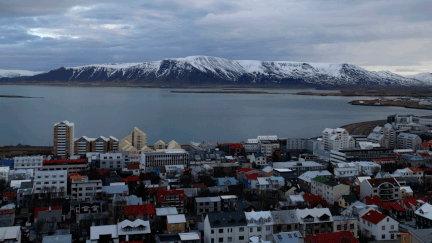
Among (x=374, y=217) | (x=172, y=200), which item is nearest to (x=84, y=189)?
(x=172, y=200)

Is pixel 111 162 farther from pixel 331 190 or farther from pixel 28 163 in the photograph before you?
pixel 331 190

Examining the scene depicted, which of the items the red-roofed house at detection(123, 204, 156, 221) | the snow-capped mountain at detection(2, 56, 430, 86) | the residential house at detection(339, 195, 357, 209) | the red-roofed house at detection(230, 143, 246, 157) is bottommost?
the red-roofed house at detection(230, 143, 246, 157)

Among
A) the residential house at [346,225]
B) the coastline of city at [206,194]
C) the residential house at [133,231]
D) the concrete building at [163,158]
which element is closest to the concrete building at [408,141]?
the coastline of city at [206,194]

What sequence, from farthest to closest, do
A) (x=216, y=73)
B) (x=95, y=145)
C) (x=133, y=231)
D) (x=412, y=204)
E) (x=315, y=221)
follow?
(x=216, y=73)
(x=95, y=145)
(x=412, y=204)
(x=315, y=221)
(x=133, y=231)

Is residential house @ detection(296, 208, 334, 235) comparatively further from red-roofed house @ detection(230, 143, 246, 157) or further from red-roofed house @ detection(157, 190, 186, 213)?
red-roofed house @ detection(230, 143, 246, 157)

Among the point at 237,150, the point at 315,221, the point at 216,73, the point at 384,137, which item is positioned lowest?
the point at 237,150

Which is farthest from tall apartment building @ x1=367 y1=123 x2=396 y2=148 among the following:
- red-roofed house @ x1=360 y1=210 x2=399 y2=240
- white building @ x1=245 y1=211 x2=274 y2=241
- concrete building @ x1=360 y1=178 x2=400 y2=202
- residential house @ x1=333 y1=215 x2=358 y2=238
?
white building @ x1=245 y1=211 x2=274 y2=241
